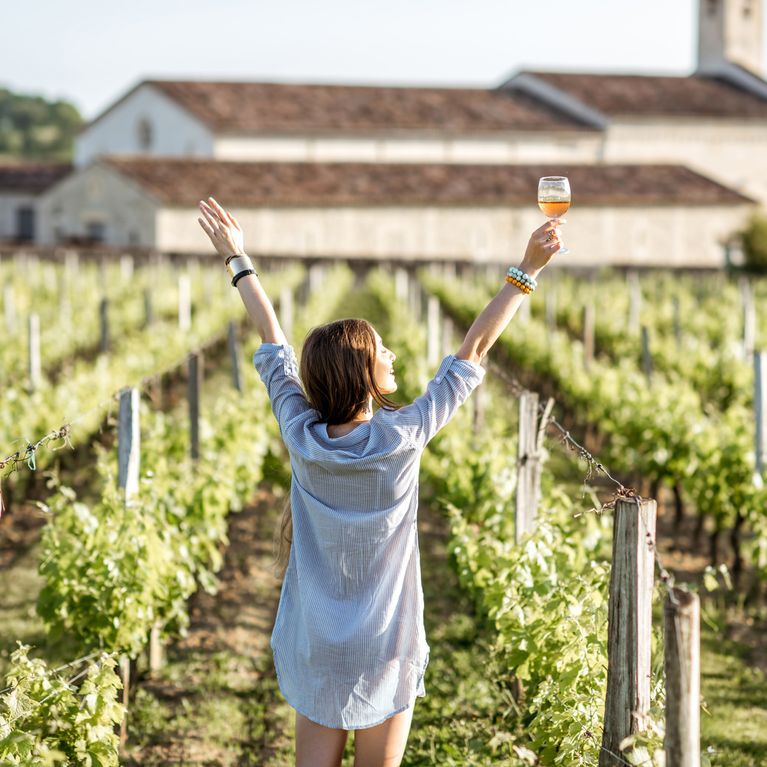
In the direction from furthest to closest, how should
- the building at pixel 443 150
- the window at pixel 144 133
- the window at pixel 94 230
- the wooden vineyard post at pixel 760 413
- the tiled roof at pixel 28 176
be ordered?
1. the tiled roof at pixel 28 176
2. the window at pixel 144 133
3. the window at pixel 94 230
4. the building at pixel 443 150
5. the wooden vineyard post at pixel 760 413

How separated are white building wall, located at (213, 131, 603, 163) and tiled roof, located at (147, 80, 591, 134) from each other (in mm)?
365

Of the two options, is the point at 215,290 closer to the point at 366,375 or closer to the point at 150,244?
the point at 150,244

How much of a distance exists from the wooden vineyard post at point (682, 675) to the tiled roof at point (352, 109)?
4536cm

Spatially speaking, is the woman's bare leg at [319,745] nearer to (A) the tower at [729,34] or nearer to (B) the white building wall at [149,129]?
(B) the white building wall at [149,129]

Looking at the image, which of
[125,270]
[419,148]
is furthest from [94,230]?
[419,148]

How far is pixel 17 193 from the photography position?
51.2m

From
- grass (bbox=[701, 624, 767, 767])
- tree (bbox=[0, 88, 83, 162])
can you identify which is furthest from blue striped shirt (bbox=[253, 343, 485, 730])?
tree (bbox=[0, 88, 83, 162])

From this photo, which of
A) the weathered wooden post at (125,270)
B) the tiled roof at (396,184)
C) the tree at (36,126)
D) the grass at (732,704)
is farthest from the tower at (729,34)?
the tree at (36,126)

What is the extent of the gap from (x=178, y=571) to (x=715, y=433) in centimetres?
408

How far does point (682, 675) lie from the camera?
103 inches

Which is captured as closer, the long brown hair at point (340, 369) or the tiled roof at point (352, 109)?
the long brown hair at point (340, 369)

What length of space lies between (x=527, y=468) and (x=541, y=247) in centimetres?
237

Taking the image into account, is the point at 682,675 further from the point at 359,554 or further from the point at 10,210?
the point at 10,210

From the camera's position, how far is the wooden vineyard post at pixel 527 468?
5156mm
